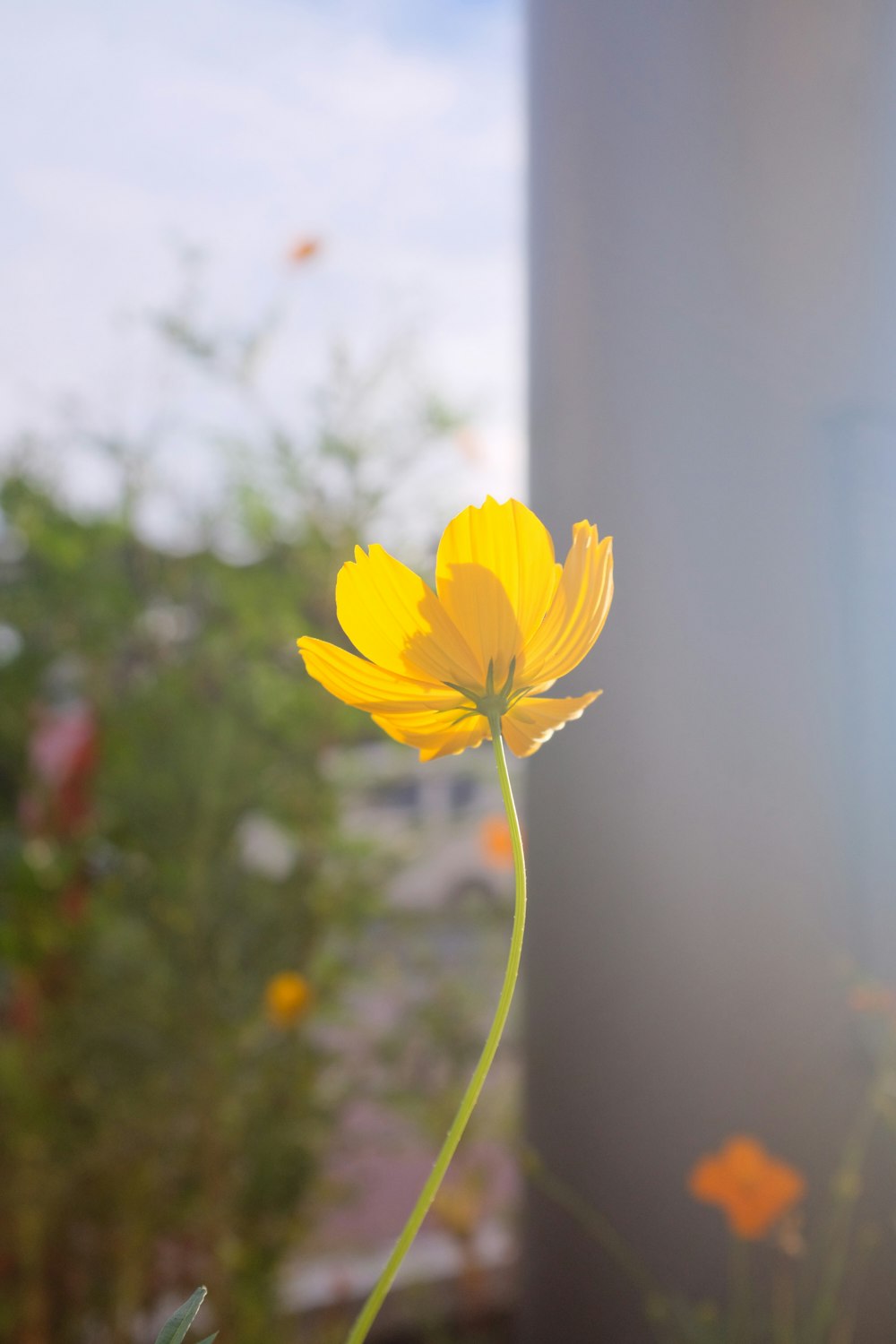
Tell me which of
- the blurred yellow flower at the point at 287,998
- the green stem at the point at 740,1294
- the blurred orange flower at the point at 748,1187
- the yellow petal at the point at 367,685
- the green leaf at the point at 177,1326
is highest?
the yellow petal at the point at 367,685

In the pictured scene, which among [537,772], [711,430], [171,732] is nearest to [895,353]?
[711,430]

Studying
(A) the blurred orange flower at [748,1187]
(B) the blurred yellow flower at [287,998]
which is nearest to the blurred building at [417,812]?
(B) the blurred yellow flower at [287,998]

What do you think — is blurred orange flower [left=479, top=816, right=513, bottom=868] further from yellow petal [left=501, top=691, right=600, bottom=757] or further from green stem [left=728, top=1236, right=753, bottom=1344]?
yellow petal [left=501, top=691, right=600, bottom=757]

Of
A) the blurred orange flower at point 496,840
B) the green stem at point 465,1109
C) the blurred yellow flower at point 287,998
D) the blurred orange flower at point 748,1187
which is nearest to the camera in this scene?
the green stem at point 465,1109

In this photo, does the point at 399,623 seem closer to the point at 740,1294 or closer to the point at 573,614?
the point at 573,614

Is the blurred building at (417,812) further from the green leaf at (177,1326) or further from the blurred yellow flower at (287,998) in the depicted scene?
the green leaf at (177,1326)

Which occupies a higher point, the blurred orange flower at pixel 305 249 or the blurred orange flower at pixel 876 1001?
the blurred orange flower at pixel 305 249

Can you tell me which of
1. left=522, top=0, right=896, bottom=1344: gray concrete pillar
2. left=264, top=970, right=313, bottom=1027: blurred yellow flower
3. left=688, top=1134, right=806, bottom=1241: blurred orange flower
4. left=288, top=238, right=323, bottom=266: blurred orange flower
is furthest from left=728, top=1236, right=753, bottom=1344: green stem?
left=288, top=238, right=323, bottom=266: blurred orange flower
